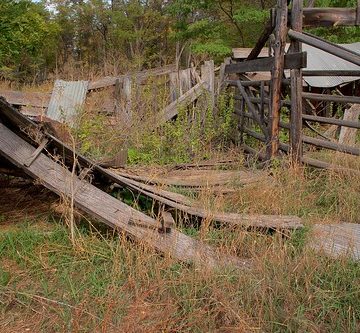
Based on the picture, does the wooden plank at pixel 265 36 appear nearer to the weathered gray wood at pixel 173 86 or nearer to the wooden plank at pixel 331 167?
the weathered gray wood at pixel 173 86

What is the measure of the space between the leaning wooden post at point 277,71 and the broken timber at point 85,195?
288 centimetres

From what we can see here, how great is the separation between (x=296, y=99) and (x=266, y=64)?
99 centimetres

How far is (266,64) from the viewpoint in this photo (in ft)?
20.5

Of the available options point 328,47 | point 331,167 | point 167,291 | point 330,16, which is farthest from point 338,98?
point 167,291

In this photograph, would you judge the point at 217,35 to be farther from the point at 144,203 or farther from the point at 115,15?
the point at 144,203

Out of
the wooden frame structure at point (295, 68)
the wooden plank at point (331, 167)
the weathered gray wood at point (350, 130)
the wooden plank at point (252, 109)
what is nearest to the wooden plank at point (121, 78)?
the wooden plank at point (252, 109)

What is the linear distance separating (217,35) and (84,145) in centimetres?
1549

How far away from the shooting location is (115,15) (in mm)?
25859

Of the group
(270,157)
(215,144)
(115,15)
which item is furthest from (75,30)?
(270,157)

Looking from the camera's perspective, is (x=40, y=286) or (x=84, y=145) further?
(x=84, y=145)

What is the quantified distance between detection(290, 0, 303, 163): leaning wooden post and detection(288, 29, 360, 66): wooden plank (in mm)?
184

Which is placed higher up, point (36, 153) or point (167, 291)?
point (36, 153)

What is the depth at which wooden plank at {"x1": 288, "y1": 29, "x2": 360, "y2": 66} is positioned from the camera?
15.6ft

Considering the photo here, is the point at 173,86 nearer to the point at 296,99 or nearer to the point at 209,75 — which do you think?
the point at 209,75
